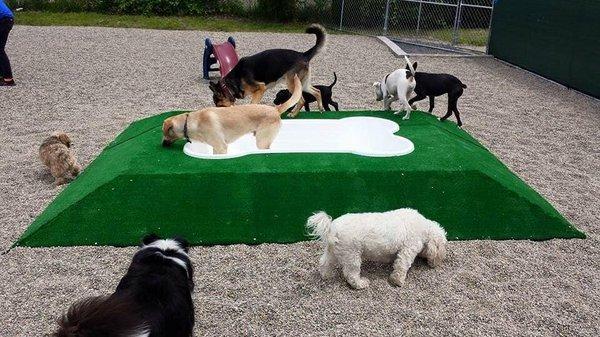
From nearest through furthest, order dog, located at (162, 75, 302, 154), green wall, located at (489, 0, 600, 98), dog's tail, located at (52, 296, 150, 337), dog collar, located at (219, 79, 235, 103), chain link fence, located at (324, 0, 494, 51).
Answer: dog's tail, located at (52, 296, 150, 337) < dog, located at (162, 75, 302, 154) < dog collar, located at (219, 79, 235, 103) < green wall, located at (489, 0, 600, 98) < chain link fence, located at (324, 0, 494, 51)

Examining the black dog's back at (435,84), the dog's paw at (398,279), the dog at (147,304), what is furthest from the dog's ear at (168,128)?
the black dog's back at (435,84)

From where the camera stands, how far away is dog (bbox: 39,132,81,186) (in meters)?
5.61

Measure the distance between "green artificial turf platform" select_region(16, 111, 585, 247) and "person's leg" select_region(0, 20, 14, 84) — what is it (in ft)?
20.1

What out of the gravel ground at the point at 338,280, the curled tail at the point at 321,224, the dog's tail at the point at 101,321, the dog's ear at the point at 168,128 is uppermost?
the dog's ear at the point at 168,128

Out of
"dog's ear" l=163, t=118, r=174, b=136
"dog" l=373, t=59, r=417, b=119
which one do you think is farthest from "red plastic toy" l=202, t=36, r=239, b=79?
"dog's ear" l=163, t=118, r=174, b=136

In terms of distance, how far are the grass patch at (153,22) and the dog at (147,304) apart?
52.8 ft

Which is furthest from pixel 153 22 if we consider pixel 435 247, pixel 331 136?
pixel 435 247

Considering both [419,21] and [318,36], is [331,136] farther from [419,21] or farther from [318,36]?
[419,21]

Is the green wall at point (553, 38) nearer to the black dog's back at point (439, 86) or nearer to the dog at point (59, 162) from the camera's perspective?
the black dog's back at point (439, 86)

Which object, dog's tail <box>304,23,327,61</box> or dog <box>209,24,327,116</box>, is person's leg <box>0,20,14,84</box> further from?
dog's tail <box>304,23,327,61</box>

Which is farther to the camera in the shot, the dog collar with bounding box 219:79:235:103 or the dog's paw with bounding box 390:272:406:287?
the dog collar with bounding box 219:79:235:103

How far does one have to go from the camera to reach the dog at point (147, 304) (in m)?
2.43

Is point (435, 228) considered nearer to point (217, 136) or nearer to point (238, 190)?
point (238, 190)

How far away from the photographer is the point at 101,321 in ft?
7.98
